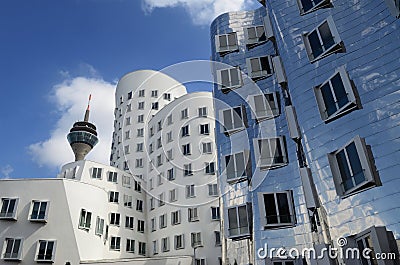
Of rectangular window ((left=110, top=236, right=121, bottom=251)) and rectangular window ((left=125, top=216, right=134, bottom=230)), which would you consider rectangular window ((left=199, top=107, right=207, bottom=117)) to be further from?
rectangular window ((left=110, top=236, right=121, bottom=251))

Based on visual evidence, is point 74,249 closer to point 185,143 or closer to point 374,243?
point 185,143

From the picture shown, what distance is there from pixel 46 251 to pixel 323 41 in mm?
25402

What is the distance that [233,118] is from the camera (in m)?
19.4

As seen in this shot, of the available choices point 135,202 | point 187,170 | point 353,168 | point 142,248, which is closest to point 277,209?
point 353,168

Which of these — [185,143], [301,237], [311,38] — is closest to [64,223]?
[185,143]

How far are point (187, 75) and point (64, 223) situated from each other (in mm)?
16936

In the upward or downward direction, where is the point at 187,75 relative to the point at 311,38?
upward

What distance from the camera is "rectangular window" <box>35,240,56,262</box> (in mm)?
26359

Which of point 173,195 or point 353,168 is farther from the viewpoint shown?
point 173,195

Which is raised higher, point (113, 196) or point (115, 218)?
point (113, 196)

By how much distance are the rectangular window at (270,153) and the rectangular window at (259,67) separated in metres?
4.53

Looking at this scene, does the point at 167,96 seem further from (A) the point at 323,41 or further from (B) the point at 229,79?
(A) the point at 323,41

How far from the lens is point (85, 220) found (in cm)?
2934

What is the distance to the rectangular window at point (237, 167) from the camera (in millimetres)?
17422
